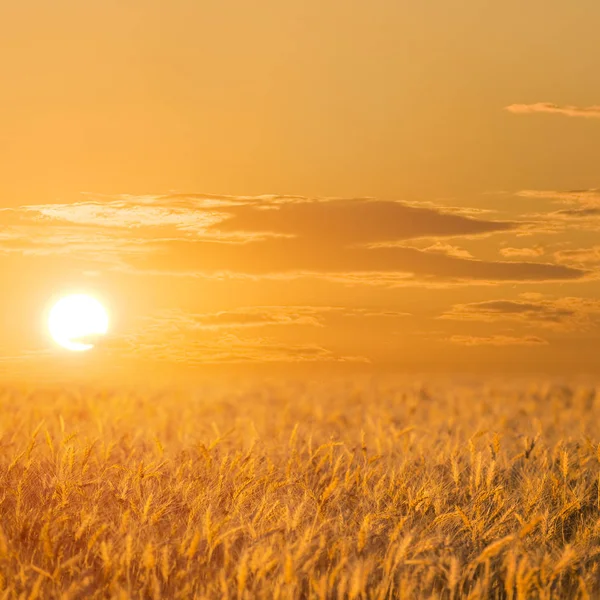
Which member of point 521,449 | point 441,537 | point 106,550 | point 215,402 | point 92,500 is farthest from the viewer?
point 215,402

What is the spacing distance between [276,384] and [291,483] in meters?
8.16

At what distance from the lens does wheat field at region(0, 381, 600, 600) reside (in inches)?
164

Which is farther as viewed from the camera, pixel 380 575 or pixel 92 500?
pixel 92 500

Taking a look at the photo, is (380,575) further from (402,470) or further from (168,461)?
(168,461)

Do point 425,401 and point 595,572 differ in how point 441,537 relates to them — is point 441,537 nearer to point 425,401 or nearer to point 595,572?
point 595,572

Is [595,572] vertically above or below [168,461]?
below

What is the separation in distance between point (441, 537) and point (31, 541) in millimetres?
2200

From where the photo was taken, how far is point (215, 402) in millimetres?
10633

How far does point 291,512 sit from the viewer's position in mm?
5262

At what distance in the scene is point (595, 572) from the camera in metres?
4.79

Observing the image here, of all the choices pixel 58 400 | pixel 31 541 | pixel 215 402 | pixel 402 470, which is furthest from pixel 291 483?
pixel 58 400

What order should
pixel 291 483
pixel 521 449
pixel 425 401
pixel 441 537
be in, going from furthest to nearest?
pixel 425 401
pixel 521 449
pixel 291 483
pixel 441 537

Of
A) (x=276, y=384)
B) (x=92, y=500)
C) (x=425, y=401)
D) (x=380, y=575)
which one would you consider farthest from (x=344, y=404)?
(x=380, y=575)

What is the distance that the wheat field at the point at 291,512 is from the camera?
4.16 metres
